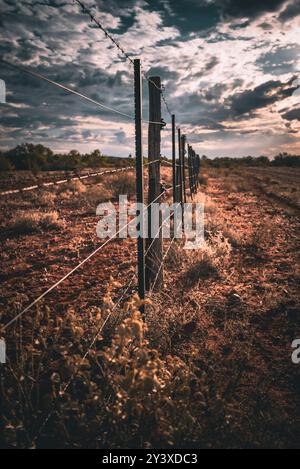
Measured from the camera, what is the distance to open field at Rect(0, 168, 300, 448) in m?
2.29

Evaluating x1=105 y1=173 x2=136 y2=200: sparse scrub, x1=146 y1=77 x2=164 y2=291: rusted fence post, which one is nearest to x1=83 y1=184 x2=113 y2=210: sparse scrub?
x1=105 y1=173 x2=136 y2=200: sparse scrub

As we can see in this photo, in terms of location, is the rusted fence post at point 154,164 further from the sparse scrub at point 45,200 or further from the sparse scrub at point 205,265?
the sparse scrub at point 45,200

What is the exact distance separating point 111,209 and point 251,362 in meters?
8.54

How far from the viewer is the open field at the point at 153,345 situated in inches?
90.0

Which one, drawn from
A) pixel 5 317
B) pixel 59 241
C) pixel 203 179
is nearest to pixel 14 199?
pixel 59 241

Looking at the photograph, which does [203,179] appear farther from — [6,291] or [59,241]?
[6,291]

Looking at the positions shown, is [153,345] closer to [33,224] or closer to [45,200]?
[33,224]

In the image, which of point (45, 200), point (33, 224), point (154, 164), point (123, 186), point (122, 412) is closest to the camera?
point (122, 412)

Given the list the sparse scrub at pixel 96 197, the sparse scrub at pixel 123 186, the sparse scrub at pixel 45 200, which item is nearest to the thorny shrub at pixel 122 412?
the sparse scrub at pixel 96 197

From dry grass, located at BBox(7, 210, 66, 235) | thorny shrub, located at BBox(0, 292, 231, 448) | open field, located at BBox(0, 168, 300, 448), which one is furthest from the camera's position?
dry grass, located at BBox(7, 210, 66, 235)

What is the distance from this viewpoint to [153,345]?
3461mm

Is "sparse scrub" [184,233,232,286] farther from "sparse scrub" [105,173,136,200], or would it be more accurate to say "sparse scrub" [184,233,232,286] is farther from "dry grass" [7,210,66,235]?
"sparse scrub" [105,173,136,200]

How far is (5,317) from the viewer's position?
4137 millimetres

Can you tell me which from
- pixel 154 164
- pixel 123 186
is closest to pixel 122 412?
pixel 154 164
